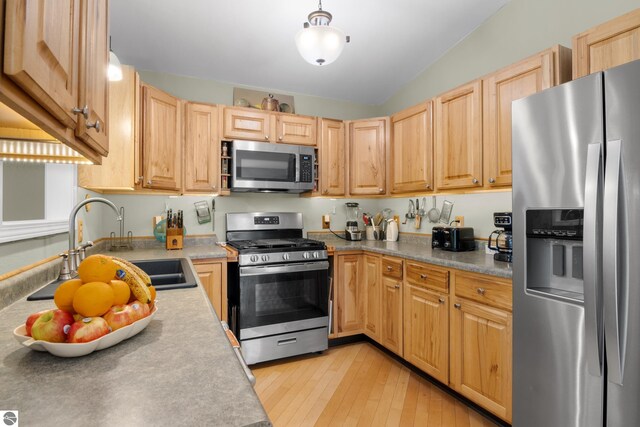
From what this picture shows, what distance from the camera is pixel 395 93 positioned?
3.53m

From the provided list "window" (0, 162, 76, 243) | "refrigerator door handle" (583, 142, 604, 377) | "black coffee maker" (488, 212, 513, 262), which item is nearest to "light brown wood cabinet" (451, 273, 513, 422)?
"black coffee maker" (488, 212, 513, 262)

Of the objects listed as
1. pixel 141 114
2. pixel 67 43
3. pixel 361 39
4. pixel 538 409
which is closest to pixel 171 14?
pixel 141 114

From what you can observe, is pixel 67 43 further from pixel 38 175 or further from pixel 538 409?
pixel 538 409

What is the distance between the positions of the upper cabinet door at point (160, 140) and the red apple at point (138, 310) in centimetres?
182

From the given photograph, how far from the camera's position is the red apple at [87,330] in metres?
0.66

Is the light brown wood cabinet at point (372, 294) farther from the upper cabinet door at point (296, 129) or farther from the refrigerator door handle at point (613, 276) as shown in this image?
the refrigerator door handle at point (613, 276)

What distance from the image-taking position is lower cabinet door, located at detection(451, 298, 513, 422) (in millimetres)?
1689

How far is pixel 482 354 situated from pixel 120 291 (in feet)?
6.07

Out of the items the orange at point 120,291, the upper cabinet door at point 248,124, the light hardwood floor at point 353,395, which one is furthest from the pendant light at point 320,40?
the light hardwood floor at point 353,395

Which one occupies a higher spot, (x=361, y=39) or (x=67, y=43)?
(x=361, y=39)

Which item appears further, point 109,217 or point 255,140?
point 255,140

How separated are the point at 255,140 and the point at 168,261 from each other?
4.39 ft

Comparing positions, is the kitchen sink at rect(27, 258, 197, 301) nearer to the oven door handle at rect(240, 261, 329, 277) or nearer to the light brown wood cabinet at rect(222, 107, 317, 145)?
the oven door handle at rect(240, 261, 329, 277)

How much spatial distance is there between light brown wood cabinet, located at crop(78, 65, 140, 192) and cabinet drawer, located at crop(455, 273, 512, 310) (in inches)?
89.5
